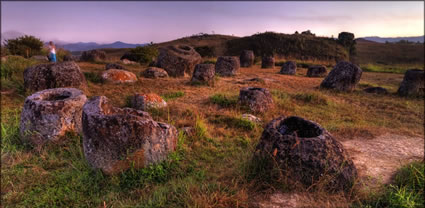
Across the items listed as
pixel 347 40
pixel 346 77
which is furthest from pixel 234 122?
pixel 347 40

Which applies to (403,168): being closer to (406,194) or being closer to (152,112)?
Answer: (406,194)

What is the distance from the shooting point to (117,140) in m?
3.24

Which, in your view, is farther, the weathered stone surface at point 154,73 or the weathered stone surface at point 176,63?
the weathered stone surface at point 176,63

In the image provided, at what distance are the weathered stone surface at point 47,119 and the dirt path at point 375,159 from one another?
12.5 feet

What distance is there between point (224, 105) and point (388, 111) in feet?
18.9

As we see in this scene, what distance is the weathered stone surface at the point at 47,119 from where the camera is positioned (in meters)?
4.25

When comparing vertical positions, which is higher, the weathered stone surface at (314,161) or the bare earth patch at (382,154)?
the weathered stone surface at (314,161)

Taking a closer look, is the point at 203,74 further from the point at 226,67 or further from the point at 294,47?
the point at 294,47

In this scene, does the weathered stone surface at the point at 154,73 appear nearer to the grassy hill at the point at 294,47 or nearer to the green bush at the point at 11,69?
the green bush at the point at 11,69

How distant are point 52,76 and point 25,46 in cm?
1171

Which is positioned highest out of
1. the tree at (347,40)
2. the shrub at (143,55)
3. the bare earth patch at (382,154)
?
the tree at (347,40)

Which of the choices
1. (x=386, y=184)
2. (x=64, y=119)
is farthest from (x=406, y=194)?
(x=64, y=119)

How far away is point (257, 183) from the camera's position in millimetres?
3016

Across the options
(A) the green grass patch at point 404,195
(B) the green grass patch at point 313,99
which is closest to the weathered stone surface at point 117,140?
(A) the green grass patch at point 404,195
